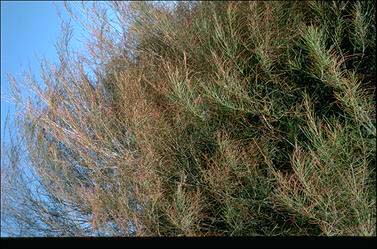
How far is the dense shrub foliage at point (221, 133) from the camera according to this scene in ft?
10.2

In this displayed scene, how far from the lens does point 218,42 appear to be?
3625mm

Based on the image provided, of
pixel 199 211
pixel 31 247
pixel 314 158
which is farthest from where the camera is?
pixel 199 211

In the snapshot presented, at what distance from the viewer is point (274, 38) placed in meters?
3.56

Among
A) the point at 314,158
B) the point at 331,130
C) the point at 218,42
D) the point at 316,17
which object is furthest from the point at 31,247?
the point at 316,17

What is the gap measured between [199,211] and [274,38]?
Answer: 1.45 meters

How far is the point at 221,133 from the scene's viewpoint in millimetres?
3629

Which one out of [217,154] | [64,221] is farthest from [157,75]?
[64,221]

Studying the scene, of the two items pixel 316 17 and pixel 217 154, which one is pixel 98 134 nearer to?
pixel 217 154

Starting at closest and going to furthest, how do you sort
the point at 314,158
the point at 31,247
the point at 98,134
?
the point at 31,247 → the point at 314,158 → the point at 98,134

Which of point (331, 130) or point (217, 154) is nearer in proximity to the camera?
point (331, 130)

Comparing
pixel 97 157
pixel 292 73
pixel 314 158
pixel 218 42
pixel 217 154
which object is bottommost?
pixel 314 158

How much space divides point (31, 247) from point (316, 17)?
9.37 ft

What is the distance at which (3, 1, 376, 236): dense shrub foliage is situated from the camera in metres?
3.11

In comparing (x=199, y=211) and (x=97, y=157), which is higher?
(x=97, y=157)
